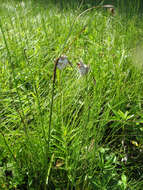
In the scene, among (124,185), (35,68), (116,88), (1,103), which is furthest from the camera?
(35,68)

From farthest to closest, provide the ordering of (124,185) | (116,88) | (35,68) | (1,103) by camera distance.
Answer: (35,68) → (116,88) → (1,103) → (124,185)

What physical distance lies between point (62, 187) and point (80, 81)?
1.68 feet

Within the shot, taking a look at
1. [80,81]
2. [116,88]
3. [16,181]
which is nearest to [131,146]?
[116,88]

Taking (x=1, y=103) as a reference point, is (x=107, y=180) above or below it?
below

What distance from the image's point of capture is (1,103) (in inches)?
41.5

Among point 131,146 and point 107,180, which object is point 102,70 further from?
point 107,180

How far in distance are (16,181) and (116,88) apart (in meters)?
0.68

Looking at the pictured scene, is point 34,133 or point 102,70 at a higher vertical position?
point 102,70

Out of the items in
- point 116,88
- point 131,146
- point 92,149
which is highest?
point 116,88

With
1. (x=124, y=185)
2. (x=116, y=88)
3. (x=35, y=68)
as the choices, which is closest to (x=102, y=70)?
(x=116, y=88)

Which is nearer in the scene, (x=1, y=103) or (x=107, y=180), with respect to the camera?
→ (x=107, y=180)

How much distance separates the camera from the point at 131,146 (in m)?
1.08

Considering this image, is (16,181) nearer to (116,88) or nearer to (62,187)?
(62,187)

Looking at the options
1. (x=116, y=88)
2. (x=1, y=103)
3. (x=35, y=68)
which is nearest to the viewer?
(x=1, y=103)
